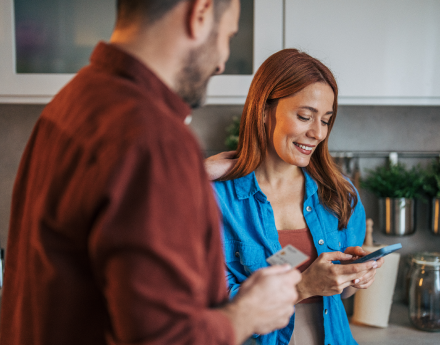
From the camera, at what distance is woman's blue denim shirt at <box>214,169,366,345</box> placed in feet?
3.72

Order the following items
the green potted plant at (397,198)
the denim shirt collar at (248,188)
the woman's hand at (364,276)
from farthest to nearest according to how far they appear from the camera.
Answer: the green potted plant at (397,198)
the denim shirt collar at (248,188)
the woman's hand at (364,276)

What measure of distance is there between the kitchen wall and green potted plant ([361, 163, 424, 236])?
126 millimetres

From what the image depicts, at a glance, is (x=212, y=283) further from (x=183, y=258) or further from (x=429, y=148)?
(x=429, y=148)

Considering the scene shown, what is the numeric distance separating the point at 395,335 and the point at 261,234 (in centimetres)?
80

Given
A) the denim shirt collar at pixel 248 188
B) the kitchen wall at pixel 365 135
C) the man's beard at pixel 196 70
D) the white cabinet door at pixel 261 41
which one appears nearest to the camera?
the man's beard at pixel 196 70

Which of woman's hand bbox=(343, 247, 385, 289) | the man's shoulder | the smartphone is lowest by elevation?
woman's hand bbox=(343, 247, 385, 289)

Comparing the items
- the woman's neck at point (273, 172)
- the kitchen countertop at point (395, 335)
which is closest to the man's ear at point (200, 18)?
the woman's neck at point (273, 172)

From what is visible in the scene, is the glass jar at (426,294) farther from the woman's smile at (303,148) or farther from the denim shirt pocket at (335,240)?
the woman's smile at (303,148)

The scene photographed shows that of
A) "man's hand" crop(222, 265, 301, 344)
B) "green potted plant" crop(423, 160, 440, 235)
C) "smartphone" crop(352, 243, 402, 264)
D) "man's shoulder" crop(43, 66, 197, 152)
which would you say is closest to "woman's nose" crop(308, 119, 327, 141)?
"smartphone" crop(352, 243, 402, 264)

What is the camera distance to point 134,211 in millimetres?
399

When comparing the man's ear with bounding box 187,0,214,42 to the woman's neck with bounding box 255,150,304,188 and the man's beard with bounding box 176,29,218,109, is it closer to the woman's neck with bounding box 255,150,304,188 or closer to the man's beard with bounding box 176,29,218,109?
the man's beard with bounding box 176,29,218,109

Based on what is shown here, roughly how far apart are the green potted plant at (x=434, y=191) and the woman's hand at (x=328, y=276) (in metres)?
0.93

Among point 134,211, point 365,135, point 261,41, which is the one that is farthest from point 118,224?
point 365,135

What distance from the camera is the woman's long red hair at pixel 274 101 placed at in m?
1.17
